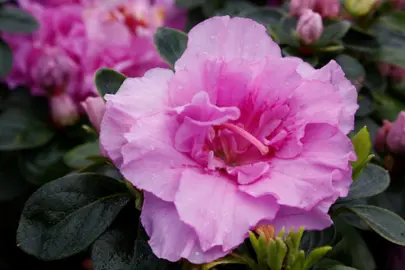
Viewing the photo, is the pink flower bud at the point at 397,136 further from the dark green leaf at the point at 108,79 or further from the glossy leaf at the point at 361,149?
the dark green leaf at the point at 108,79

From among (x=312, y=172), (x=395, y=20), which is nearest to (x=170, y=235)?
(x=312, y=172)

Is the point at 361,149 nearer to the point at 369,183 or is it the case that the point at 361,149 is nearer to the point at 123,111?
the point at 369,183

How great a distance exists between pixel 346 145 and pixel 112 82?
0.35 meters

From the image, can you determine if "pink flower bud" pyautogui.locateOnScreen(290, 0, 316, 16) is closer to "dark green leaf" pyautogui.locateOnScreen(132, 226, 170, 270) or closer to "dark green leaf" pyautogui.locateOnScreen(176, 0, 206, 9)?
"dark green leaf" pyautogui.locateOnScreen(176, 0, 206, 9)

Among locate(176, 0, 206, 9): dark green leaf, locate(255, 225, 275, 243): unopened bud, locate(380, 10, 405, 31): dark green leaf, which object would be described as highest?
locate(255, 225, 275, 243): unopened bud

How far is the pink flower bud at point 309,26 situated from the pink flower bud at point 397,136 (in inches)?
7.4

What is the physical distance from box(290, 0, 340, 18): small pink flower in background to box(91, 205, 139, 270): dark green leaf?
0.48m

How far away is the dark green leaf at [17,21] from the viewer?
1.26m

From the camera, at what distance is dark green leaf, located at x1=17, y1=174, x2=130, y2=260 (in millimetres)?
772

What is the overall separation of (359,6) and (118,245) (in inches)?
24.7

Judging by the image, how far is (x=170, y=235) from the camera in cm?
68

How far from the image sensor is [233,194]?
27.8 inches

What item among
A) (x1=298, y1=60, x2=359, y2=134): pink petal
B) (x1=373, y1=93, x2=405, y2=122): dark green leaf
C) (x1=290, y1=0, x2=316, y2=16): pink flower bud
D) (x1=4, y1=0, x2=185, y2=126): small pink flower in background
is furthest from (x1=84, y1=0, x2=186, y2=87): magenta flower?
(x1=298, y1=60, x2=359, y2=134): pink petal

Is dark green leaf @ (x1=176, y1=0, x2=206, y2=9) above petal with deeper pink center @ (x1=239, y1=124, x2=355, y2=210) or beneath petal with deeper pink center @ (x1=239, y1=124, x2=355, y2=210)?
beneath
